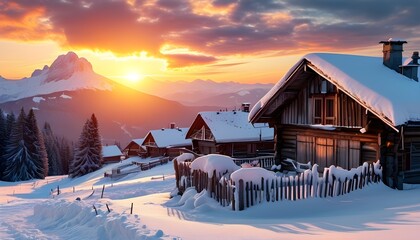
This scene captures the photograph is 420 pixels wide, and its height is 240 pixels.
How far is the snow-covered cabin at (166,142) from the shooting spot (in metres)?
56.5

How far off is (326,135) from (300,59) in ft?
12.9

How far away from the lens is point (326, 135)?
18.0 meters

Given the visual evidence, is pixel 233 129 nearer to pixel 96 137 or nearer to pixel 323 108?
pixel 323 108

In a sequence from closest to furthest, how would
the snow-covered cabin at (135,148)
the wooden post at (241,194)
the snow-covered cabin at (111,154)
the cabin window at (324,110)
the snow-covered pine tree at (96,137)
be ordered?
the wooden post at (241,194) → the cabin window at (324,110) → the snow-covered pine tree at (96,137) → the snow-covered cabin at (135,148) → the snow-covered cabin at (111,154)

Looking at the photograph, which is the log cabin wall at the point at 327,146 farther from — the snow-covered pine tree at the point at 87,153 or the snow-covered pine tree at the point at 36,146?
the snow-covered pine tree at the point at 36,146

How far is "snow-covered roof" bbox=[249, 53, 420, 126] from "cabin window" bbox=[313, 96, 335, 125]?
1725 mm

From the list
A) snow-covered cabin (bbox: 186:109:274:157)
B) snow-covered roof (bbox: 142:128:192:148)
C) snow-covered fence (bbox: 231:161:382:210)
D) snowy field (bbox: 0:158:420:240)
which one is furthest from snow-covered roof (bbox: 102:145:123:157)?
snow-covered fence (bbox: 231:161:382:210)

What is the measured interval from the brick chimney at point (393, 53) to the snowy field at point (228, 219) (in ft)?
18.8

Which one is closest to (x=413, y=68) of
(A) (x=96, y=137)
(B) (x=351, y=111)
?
(B) (x=351, y=111)

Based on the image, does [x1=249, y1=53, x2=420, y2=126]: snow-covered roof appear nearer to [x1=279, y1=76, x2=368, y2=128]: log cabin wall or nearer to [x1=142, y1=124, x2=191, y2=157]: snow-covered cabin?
[x1=279, y1=76, x2=368, y2=128]: log cabin wall

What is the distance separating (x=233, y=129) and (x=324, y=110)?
2425 centimetres

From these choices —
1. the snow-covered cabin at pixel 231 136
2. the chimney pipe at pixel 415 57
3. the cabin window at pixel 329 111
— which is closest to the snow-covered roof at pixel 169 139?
the snow-covered cabin at pixel 231 136

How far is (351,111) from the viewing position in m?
16.2

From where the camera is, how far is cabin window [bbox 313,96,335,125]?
56.5 ft
